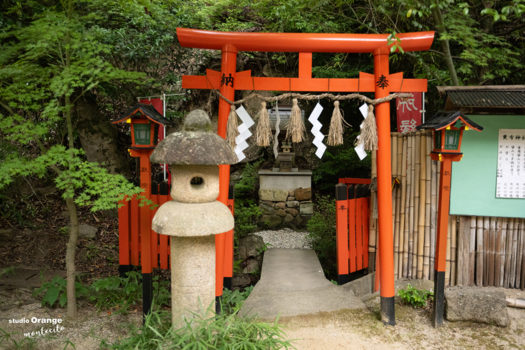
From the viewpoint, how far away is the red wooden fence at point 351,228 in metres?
5.65

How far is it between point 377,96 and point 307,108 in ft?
20.2

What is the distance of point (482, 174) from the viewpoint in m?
4.94

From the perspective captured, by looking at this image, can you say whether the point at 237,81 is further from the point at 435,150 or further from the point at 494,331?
the point at 494,331

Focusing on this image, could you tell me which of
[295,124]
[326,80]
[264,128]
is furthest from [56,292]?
[326,80]

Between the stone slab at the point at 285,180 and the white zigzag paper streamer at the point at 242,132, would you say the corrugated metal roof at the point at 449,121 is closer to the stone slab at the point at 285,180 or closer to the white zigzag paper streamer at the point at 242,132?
the white zigzag paper streamer at the point at 242,132

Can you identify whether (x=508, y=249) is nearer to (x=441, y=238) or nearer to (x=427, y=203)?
(x=427, y=203)

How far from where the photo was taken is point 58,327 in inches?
164

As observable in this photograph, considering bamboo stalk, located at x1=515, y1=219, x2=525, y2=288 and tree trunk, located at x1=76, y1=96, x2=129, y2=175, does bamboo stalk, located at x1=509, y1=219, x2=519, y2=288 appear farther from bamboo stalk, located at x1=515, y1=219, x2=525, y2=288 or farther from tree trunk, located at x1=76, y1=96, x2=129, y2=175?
tree trunk, located at x1=76, y1=96, x2=129, y2=175

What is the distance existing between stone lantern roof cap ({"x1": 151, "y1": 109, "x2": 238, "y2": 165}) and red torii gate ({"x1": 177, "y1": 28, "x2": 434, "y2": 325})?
3.96 ft

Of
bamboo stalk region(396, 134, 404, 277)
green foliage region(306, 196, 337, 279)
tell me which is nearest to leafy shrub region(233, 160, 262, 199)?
green foliage region(306, 196, 337, 279)

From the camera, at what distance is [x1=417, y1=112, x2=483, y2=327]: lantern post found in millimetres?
4090

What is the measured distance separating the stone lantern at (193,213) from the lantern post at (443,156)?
2562mm

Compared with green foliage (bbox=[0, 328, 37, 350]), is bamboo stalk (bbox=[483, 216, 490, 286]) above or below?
above

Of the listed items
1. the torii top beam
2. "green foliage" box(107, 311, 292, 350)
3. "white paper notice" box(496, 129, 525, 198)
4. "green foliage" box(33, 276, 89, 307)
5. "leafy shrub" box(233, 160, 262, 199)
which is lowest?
"green foliage" box(33, 276, 89, 307)
